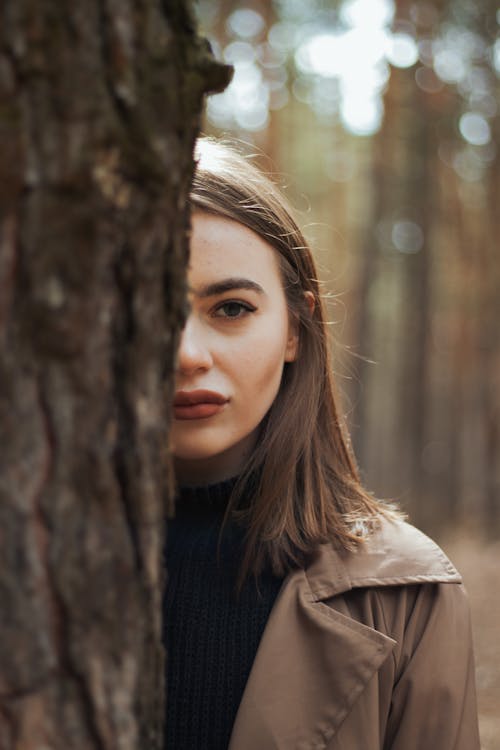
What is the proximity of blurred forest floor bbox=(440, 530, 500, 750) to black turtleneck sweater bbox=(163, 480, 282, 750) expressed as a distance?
12.1 feet

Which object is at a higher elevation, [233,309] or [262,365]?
[233,309]

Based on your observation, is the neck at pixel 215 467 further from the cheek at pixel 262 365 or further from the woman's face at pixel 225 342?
the cheek at pixel 262 365

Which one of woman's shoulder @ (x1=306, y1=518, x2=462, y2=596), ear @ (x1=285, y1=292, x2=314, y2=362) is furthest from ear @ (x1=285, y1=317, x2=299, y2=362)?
woman's shoulder @ (x1=306, y1=518, x2=462, y2=596)

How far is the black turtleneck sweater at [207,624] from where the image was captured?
195 centimetres

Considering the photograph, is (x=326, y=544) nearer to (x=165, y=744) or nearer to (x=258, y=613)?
(x=258, y=613)

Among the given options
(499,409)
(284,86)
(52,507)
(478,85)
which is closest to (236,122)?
(284,86)

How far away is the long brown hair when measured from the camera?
2070 millimetres

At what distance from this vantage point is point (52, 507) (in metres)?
0.92

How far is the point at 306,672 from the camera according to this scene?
1865mm

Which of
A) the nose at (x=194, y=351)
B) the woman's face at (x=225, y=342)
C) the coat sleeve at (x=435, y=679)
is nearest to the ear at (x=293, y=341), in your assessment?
the woman's face at (x=225, y=342)

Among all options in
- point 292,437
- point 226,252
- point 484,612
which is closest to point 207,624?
point 292,437

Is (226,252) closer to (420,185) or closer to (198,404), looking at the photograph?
(198,404)

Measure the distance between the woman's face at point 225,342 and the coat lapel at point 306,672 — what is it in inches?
18.8

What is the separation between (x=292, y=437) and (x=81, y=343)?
4.37 feet
